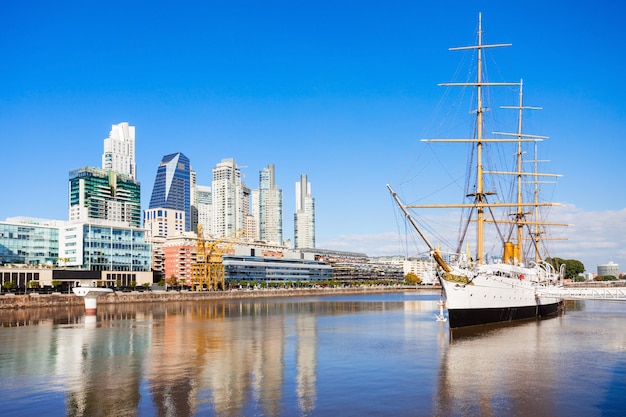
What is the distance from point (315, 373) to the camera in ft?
115

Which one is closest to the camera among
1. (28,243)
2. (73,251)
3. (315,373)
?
(315,373)

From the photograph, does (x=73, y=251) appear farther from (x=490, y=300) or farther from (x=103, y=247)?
(x=490, y=300)

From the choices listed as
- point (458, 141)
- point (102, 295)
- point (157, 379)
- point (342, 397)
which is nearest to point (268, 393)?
point (342, 397)

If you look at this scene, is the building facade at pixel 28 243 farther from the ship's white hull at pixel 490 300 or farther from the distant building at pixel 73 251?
the ship's white hull at pixel 490 300

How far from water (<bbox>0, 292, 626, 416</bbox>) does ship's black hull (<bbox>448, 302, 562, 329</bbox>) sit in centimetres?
268

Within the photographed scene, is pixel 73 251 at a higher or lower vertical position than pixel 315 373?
higher

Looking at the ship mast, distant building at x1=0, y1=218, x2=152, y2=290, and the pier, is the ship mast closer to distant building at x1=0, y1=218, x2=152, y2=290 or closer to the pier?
the pier

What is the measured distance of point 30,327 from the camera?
70.2m

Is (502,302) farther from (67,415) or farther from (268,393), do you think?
(67,415)

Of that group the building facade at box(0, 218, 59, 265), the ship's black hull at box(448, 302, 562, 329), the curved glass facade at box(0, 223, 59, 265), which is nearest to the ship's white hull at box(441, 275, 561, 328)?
the ship's black hull at box(448, 302, 562, 329)

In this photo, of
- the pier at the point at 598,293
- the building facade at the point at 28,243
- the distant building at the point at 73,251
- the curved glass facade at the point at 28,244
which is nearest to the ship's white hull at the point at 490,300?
the pier at the point at 598,293

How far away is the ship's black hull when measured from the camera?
60.4 meters

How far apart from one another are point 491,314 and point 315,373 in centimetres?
3719

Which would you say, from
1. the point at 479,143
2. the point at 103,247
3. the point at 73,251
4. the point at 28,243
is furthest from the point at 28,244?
the point at 479,143
